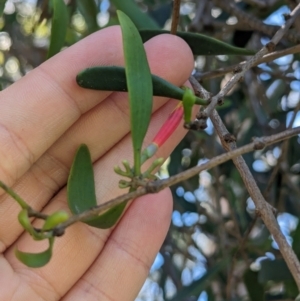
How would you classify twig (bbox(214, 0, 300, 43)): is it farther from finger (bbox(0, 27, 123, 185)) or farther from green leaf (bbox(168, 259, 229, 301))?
green leaf (bbox(168, 259, 229, 301))

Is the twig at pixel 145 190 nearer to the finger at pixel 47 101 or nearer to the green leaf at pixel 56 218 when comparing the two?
the green leaf at pixel 56 218

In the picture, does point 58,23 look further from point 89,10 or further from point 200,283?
point 200,283

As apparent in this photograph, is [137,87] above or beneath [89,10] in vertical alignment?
above

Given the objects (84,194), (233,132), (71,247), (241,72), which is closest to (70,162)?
(71,247)

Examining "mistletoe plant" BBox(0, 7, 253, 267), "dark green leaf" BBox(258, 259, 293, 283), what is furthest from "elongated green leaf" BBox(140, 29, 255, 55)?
"dark green leaf" BBox(258, 259, 293, 283)

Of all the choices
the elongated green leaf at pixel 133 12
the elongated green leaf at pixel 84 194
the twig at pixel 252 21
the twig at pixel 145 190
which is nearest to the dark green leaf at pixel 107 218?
the elongated green leaf at pixel 84 194

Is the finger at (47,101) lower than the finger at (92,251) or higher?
higher
